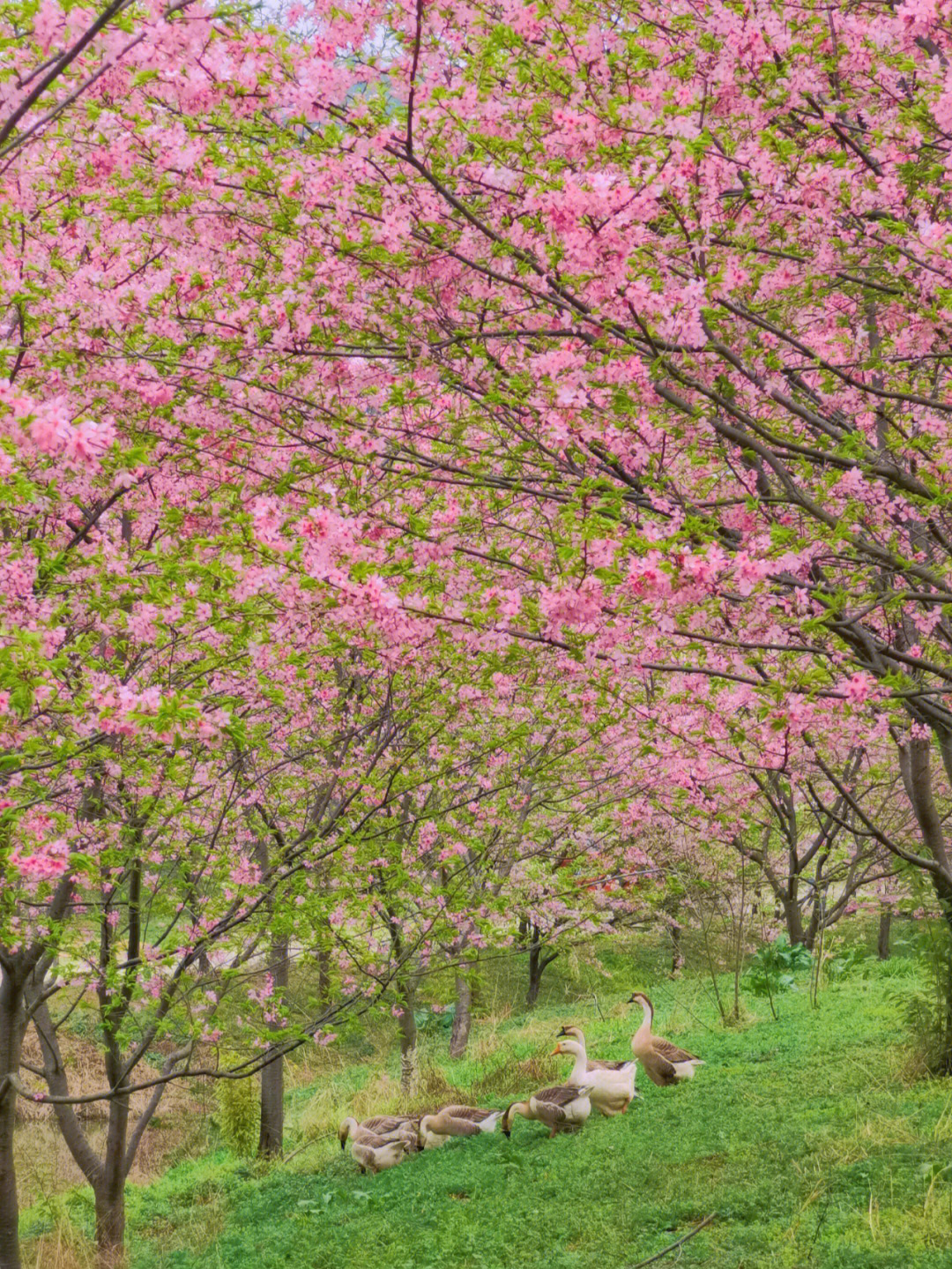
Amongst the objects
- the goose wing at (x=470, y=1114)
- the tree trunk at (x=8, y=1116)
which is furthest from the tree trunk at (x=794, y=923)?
the tree trunk at (x=8, y=1116)

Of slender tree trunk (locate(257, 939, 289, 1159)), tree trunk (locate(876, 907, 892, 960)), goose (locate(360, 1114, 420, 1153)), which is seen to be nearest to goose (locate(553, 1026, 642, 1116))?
goose (locate(360, 1114, 420, 1153))

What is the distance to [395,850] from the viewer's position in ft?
28.6

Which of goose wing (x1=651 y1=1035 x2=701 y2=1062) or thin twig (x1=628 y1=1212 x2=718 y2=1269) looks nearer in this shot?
thin twig (x1=628 y1=1212 x2=718 y2=1269)

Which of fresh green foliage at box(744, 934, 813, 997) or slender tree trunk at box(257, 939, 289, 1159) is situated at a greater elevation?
fresh green foliage at box(744, 934, 813, 997)

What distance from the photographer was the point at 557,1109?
8945 millimetres

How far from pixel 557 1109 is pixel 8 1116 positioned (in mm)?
4327

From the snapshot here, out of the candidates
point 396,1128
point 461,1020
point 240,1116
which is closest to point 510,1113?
point 396,1128

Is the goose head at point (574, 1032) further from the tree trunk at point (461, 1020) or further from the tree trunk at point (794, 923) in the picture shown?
the tree trunk at point (794, 923)

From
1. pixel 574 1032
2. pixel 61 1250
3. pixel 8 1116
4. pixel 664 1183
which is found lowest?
pixel 61 1250

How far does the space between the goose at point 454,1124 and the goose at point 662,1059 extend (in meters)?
1.49

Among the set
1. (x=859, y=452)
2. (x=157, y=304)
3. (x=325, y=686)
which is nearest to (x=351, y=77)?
(x=157, y=304)

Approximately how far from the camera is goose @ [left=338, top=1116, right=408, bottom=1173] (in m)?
9.81

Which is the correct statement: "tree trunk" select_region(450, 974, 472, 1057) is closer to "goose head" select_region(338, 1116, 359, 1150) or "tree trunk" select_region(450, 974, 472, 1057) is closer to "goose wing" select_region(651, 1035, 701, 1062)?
"goose head" select_region(338, 1116, 359, 1150)

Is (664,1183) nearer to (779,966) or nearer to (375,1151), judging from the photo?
(375,1151)
